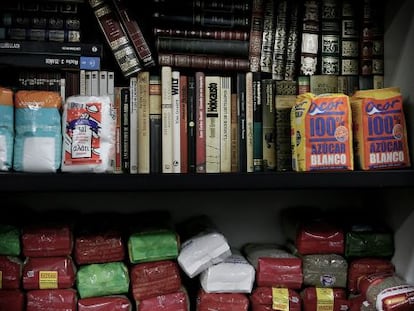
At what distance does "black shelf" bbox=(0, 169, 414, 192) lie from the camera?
3.63 feet

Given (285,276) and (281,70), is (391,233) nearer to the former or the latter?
(285,276)

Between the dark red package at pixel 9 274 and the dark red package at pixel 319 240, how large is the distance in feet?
2.37

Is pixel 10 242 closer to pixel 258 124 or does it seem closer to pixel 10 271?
pixel 10 271

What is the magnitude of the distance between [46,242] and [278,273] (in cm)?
59

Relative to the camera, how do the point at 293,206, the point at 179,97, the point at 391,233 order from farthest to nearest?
1. the point at 293,206
2. the point at 391,233
3. the point at 179,97

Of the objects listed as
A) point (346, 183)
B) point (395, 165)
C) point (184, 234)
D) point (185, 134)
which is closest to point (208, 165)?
point (185, 134)

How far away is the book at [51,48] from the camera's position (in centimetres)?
125

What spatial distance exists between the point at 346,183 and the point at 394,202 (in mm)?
310

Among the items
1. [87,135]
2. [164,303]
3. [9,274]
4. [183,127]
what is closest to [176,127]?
[183,127]

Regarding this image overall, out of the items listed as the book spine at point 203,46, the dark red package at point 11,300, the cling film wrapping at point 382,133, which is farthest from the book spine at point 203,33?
the dark red package at point 11,300

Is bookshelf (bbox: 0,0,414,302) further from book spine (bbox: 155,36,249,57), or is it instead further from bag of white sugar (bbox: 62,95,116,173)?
book spine (bbox: 155,36,249,57)

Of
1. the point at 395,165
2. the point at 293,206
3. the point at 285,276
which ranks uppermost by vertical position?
the point at 395,165

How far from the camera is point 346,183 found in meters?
1.18

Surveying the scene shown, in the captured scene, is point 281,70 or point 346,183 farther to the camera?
point 281,70
